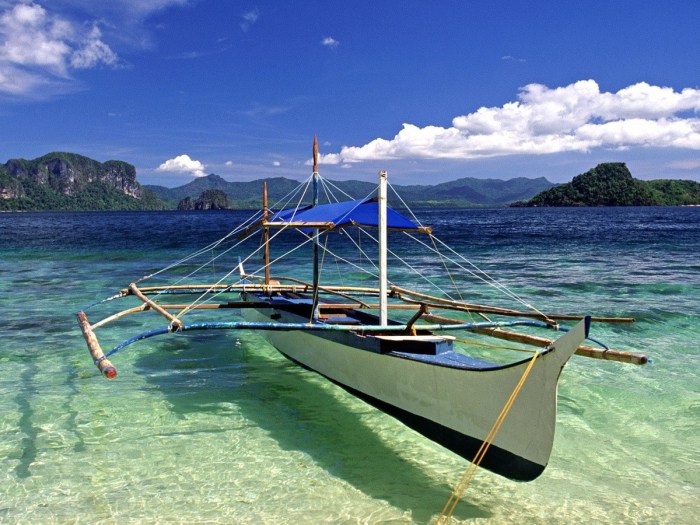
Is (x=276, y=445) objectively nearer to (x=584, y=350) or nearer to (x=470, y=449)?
(x=470, y=449)

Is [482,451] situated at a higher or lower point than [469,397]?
lower

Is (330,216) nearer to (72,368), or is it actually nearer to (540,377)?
(540,377)

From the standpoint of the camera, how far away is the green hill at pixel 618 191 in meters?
182

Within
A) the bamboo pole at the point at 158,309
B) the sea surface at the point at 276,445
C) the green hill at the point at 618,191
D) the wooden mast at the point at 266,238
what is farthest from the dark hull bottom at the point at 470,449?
the green hill at the point at 618,191

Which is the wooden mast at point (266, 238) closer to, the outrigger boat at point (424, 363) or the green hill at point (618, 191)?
the outrigger boat at point (424, 363)

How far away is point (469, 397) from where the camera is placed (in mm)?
5848

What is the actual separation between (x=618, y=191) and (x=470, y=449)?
19805 cm

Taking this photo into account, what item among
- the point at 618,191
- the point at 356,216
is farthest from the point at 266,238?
the point at 618,191

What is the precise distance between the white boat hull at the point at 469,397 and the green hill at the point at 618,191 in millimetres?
194727

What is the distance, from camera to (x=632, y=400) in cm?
864

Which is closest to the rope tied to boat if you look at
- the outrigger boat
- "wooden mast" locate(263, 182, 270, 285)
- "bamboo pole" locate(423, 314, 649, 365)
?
the outrigger boat

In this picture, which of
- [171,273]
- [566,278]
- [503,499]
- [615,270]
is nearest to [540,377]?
[503,499]

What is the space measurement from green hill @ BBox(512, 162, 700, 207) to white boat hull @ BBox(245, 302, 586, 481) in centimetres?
19473

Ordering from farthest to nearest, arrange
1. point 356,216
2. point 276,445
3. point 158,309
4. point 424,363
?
point 158,309 < point 356,216 < point 276,445 < point 424,363
